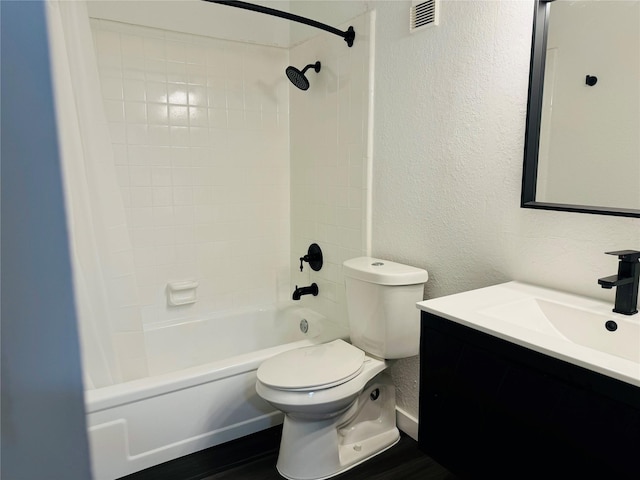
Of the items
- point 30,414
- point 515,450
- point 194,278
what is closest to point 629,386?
point 515,450

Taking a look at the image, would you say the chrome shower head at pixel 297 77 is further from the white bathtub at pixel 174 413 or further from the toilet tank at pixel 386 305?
the white bathtub at pixel 174 413

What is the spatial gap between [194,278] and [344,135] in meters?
1.21

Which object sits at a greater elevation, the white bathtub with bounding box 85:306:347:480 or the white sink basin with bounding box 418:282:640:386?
the white sink basin with bounding box 418:282:640:386

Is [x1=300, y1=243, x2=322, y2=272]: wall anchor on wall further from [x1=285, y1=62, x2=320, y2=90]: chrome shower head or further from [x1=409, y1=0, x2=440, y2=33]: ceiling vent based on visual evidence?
[x1=409, y1=0, x2=440, y2=33]: ceiling vent

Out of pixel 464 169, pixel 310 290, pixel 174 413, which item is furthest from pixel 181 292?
pixel 464 169

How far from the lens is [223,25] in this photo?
8.46 ft

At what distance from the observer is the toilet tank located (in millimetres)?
1830

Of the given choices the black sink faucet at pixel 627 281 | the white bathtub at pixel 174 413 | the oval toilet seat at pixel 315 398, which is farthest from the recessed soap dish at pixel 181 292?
the black sink faucet at pixel 627 281

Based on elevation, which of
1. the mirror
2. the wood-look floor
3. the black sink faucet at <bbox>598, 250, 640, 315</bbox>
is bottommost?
the wood-look floor

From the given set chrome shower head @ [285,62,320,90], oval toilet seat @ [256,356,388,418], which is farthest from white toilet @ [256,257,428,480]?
chrome shower head @ [285,62,320,90]

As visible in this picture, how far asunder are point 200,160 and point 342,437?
65.8 inches

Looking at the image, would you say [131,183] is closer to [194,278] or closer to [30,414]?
[194,278]

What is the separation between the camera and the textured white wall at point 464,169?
1.48 m

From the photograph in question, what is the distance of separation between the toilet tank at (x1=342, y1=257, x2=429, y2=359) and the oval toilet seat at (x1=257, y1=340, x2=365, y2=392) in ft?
0.38
